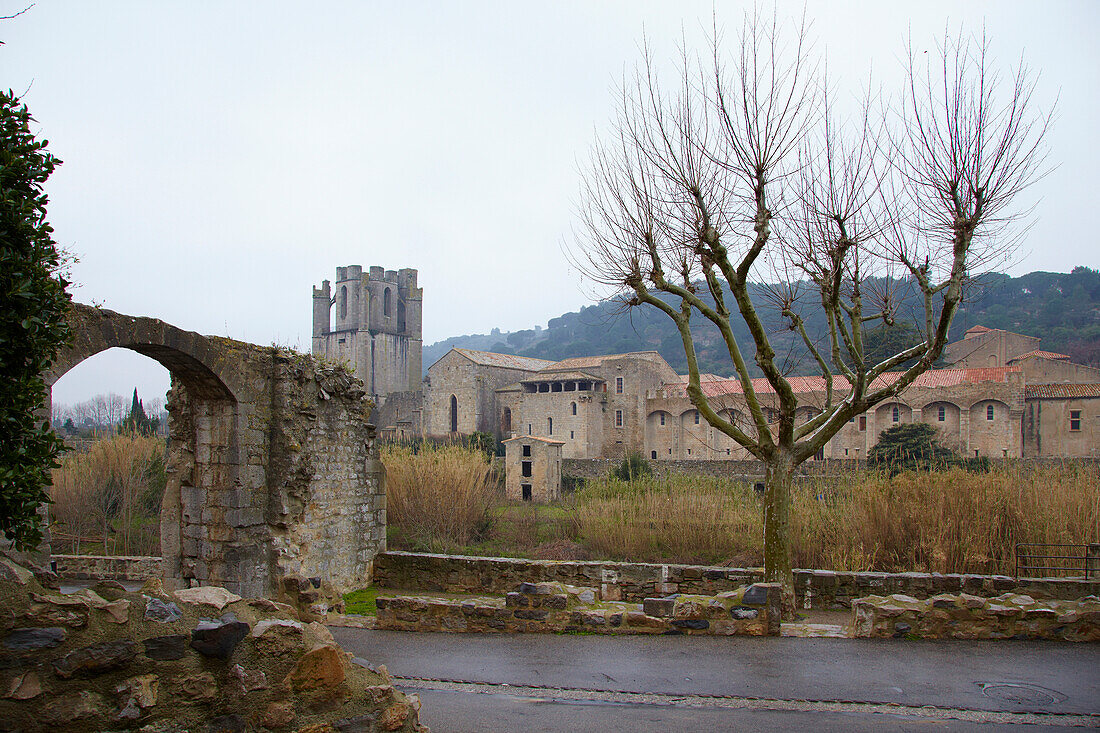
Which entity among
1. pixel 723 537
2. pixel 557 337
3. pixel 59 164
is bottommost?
pixel 723 537

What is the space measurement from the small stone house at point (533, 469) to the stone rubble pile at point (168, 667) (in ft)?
87.1

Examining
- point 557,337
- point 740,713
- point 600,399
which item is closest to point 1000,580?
point 740,713

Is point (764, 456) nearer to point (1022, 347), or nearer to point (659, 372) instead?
point (659, 372)

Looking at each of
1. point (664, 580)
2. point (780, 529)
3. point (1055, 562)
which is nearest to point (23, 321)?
point (780, 529)

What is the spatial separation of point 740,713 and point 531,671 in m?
1.87

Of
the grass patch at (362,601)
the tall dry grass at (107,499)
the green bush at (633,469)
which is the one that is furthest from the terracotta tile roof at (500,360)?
the grass patch at (362,601)

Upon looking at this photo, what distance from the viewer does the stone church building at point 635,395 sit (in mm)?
34219

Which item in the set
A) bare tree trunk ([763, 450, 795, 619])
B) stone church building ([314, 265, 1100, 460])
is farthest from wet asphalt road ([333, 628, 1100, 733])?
stone church building ([314, 265, 1100, 460])

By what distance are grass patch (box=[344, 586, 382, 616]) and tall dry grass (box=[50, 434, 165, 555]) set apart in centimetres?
785

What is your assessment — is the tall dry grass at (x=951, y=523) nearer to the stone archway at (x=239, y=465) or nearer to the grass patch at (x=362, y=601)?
the grass patch at (x=362, y=601)

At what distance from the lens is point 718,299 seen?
8.66 metres

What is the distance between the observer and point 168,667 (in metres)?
3.12

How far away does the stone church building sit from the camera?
34219 millimetres

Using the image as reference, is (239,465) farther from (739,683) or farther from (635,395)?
(635,395)
